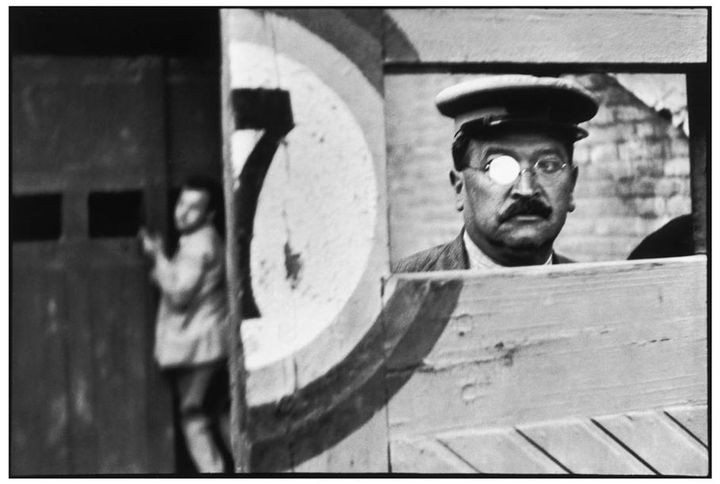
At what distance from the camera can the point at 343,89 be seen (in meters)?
1.82

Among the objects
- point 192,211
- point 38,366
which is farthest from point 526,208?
point 38,366

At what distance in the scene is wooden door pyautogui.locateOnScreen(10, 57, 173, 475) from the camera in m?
2.02

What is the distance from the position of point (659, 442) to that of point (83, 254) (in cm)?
176

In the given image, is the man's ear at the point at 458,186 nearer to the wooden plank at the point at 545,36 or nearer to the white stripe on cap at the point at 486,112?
the white stripe on cap at the point at 486,112

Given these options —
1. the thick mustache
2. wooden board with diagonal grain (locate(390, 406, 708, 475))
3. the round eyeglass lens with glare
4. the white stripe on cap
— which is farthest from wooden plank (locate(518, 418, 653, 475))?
the white stripe on cap

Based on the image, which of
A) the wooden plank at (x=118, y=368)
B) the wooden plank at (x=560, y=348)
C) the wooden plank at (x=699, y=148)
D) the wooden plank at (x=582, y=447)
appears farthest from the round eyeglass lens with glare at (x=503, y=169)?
the wooden plank at (x=118, y=368)

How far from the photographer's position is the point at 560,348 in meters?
1.89

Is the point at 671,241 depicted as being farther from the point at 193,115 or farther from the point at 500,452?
the point at 193,115

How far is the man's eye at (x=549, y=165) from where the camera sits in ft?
6.22

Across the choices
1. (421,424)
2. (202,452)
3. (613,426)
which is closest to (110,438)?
(202,452)

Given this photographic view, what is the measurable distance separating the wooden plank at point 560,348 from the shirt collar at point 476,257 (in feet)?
0.18

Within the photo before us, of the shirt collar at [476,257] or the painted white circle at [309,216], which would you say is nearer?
the painted white circle at [309,216]

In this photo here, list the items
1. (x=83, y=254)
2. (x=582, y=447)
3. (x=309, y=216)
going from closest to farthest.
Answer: (x=309, y=216) → (x=582, y=447) → (x=83, y=254)

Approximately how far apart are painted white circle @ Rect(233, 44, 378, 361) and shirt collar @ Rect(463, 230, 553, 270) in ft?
0.93
